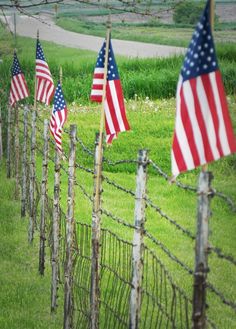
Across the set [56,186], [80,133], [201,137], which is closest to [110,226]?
[56,186]

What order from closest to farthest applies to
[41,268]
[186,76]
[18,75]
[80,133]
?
[186,76]
[41,268]
[18,75]
[80,133]

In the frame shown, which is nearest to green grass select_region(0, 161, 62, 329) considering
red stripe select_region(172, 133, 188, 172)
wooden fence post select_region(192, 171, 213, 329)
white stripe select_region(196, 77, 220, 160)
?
wooden fence post select_region(192, 171, 213, 329)

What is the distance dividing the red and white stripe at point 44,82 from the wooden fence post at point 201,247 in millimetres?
6175

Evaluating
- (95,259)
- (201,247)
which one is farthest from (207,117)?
(95,259)

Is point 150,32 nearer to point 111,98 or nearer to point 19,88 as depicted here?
point 19,88

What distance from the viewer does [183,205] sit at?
15.1 meters

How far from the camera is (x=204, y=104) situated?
224 inches

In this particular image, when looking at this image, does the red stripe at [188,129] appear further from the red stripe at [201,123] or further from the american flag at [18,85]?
the american flag at [18,85]

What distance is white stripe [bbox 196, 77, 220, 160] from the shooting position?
5.66m

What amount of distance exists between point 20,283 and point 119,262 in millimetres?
2862

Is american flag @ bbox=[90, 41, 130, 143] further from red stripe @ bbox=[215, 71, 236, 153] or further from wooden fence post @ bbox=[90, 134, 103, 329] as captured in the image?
red stripe @ bbox=[215, 71, 236, 153]

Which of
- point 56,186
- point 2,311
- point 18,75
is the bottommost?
point 2,311

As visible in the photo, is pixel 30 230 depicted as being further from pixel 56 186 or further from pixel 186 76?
pixel 186 76

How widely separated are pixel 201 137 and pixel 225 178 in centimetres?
1129
